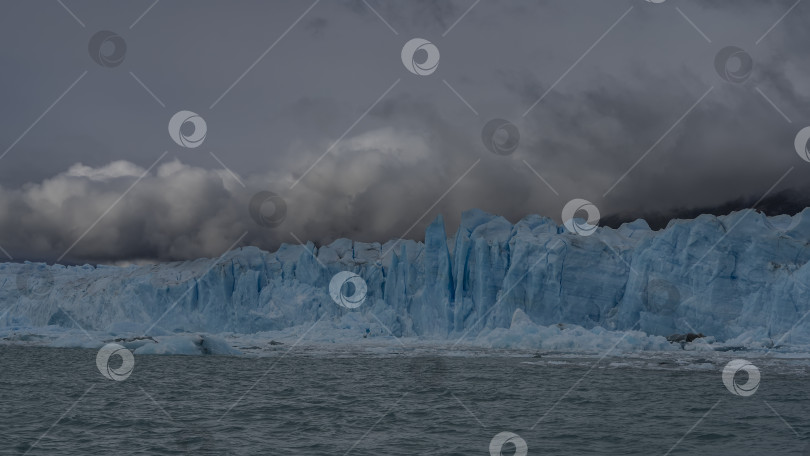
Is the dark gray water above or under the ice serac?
under

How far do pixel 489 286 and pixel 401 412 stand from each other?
140ft

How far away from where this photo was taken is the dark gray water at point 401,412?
13.9 m

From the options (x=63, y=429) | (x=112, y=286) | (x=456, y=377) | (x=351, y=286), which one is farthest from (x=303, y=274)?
(x=63, y=429)

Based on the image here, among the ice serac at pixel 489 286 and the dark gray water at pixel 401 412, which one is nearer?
the dark gray water at pixel 401 412

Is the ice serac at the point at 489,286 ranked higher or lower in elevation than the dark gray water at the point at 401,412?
higher

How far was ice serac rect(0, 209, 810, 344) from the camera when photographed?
164ft

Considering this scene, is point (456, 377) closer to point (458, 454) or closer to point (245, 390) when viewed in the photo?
point (245, 390)

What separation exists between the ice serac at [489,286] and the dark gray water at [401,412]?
821 inches

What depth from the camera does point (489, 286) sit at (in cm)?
6072

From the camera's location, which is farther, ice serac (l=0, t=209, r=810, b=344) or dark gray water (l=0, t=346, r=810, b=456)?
ice serac (l=0, t=209, r=810, b=344)

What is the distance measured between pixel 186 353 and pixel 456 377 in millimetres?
25403

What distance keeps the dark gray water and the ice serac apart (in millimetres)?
20858

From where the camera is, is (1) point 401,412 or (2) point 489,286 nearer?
(1) point 401,412

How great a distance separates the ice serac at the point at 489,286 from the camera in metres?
49.9
